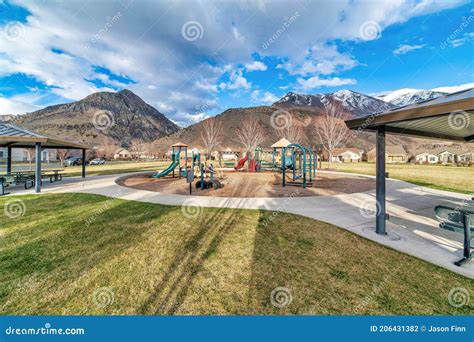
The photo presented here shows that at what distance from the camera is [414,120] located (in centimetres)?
455

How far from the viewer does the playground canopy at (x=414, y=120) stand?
365 cm

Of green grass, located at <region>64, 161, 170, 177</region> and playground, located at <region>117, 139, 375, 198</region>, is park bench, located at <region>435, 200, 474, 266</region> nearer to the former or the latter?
playground, located at <region>117, 139, 375, 198</region>

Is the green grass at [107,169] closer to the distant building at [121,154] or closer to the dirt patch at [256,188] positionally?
the dirt patch at [256,188]

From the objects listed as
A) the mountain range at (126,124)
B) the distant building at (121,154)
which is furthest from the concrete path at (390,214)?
the distant building at (121,154)

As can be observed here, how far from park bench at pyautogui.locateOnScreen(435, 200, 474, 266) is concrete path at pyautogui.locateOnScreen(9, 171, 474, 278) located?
0.21 meters

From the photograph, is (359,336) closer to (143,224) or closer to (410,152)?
(143,224)

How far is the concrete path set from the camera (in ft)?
14.9

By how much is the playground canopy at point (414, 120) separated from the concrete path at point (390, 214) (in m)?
0.68

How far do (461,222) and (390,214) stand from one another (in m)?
2.66

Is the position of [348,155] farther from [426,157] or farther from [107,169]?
[107,169]

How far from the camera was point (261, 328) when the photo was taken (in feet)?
8.87

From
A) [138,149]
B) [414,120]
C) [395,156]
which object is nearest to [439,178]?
[414,120]

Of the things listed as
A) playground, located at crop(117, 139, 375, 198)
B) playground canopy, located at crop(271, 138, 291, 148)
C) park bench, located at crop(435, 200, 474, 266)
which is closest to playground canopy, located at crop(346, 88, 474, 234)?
park bench, located at crop(435, 200, 474, 266)

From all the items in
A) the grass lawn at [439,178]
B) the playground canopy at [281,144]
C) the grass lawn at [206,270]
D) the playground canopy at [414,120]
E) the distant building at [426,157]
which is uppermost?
the distant building at [426,157]
